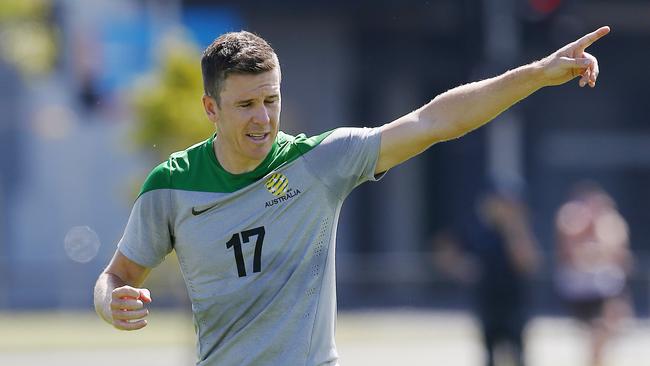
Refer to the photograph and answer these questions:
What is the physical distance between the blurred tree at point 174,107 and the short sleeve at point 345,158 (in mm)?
12577

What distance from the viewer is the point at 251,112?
213 inches

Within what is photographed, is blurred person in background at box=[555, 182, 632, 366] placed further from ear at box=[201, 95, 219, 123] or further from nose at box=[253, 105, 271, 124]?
nose at box=[253, 105, 271, 124]

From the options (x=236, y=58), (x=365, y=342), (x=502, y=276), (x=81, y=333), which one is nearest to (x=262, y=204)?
(x=236, y=58)

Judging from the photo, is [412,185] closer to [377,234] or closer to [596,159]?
[377,234]

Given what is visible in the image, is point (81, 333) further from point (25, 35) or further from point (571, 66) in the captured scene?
point (571, 66)

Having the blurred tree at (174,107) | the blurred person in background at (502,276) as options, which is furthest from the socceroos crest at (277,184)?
the blurred tree at (174,107)

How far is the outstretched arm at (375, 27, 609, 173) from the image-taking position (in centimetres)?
525

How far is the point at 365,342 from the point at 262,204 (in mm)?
16251

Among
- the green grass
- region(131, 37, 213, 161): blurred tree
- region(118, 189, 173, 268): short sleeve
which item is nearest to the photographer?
region(118, 189, 173, 268): short sleeve

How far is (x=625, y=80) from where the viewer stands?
33812 mm

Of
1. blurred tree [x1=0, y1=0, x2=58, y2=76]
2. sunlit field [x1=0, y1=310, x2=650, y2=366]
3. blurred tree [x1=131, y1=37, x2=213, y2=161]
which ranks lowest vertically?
sunlit field [x1=0, y1=310, x2=650, y2=366]

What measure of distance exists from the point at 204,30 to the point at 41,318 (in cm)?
776

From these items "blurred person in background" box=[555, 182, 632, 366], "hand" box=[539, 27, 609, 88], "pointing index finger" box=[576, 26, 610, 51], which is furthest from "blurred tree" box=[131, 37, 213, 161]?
"hand" box=[539, 27, 609, 88]

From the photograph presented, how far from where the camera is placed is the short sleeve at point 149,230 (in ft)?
18.4
